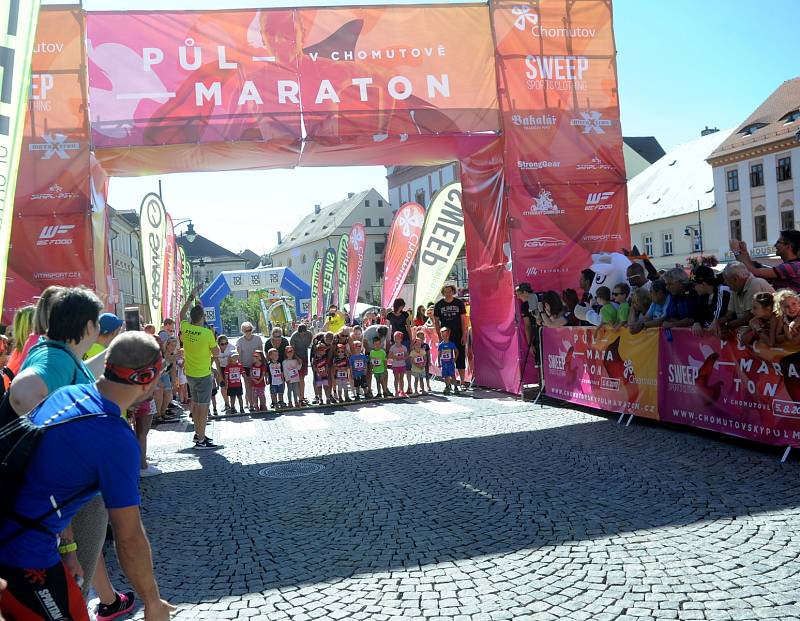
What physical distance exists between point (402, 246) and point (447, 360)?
661 cm

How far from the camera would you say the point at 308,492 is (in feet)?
22.9

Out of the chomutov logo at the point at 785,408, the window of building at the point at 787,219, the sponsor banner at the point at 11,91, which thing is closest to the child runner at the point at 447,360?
the chomutov logo at the point at 785,408

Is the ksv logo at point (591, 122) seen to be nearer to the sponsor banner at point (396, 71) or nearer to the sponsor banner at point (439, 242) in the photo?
the sponsor banner at point (396, 71)

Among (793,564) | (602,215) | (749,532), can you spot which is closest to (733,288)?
(749,532)

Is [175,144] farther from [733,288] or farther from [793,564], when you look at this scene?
[793,564]

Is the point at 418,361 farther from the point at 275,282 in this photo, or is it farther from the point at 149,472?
the point at 275,282

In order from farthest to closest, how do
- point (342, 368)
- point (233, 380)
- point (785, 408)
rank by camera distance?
point (342, 368) < point (233, 380) < point (785, 408)

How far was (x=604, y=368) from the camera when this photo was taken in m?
10.2

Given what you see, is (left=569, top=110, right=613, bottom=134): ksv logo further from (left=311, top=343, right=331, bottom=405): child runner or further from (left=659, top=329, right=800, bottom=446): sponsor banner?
(left=311, top=343, right=331, bottom=405): child runner

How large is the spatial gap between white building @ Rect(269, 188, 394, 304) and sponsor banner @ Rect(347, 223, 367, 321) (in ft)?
186

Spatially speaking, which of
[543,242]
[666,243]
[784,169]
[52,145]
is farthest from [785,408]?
[666,243]

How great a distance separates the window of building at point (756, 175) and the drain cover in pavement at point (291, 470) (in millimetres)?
47222

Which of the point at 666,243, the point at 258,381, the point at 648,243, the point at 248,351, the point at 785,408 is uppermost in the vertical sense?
the point at 648,243

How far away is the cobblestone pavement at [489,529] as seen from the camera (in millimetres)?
4113
